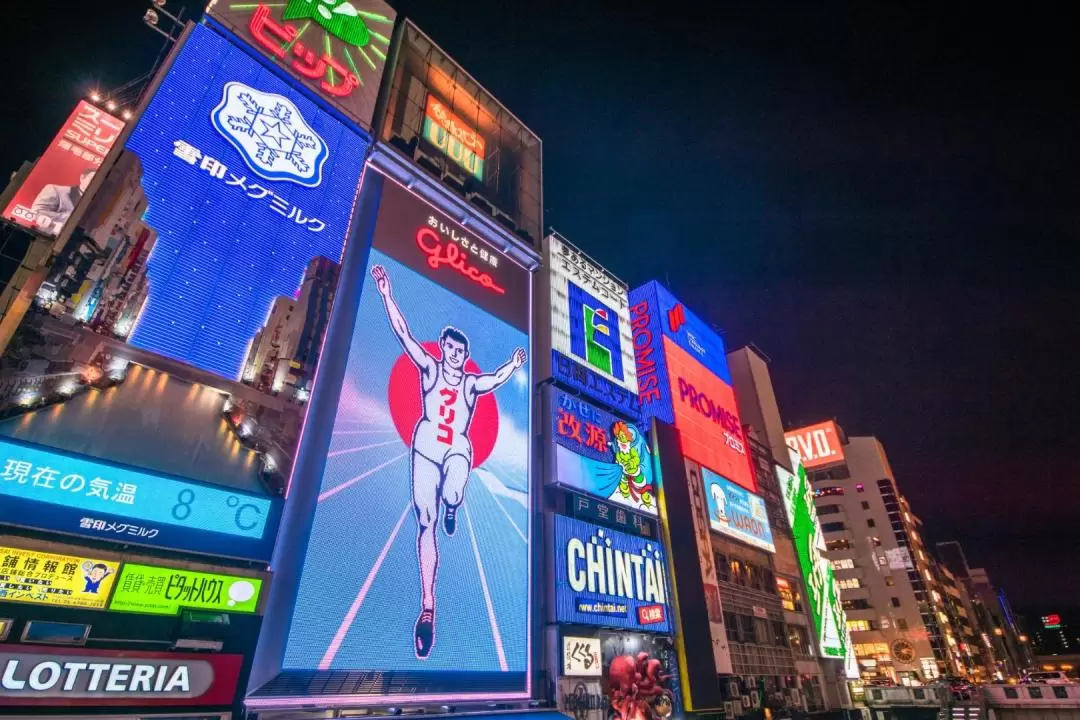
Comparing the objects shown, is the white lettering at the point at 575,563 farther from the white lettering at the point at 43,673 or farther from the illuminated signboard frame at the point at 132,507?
the white lettering at the point at 43,673

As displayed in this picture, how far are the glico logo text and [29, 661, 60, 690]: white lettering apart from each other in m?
30.1

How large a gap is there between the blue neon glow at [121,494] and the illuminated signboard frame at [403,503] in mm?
1532

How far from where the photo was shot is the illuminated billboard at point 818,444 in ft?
227

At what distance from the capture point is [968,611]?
9638 centimetres

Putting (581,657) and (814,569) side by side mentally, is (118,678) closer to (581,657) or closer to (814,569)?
(581,657)

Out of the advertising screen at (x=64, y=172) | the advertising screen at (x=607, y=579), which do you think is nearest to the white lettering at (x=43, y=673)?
the advertising screen at (x=607, y=579)

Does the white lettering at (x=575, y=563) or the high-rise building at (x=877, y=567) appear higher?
the high-rise building at (x=877, y=567)

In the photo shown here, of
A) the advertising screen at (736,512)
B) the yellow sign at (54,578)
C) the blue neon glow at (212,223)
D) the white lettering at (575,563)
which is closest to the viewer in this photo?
the yellow sign at (54,578)

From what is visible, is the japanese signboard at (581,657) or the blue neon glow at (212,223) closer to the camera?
the blue neon glow at (212,223)

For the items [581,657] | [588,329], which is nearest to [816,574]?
[588,329]

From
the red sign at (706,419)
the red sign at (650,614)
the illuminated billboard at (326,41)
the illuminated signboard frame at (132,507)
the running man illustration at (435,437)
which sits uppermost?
the illuminated billboard at (326,41)

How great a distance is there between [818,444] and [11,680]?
76467 mm

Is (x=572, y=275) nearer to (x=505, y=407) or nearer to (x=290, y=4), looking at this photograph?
(x=505, y=407)

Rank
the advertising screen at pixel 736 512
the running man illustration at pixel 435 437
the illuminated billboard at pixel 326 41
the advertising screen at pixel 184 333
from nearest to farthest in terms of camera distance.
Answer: the advertising screen at pixel 184 333
the running man illustration at pixel 435 437
the illuminated billboard at pixel 326 41
the advertising screen at pixel 736 512
